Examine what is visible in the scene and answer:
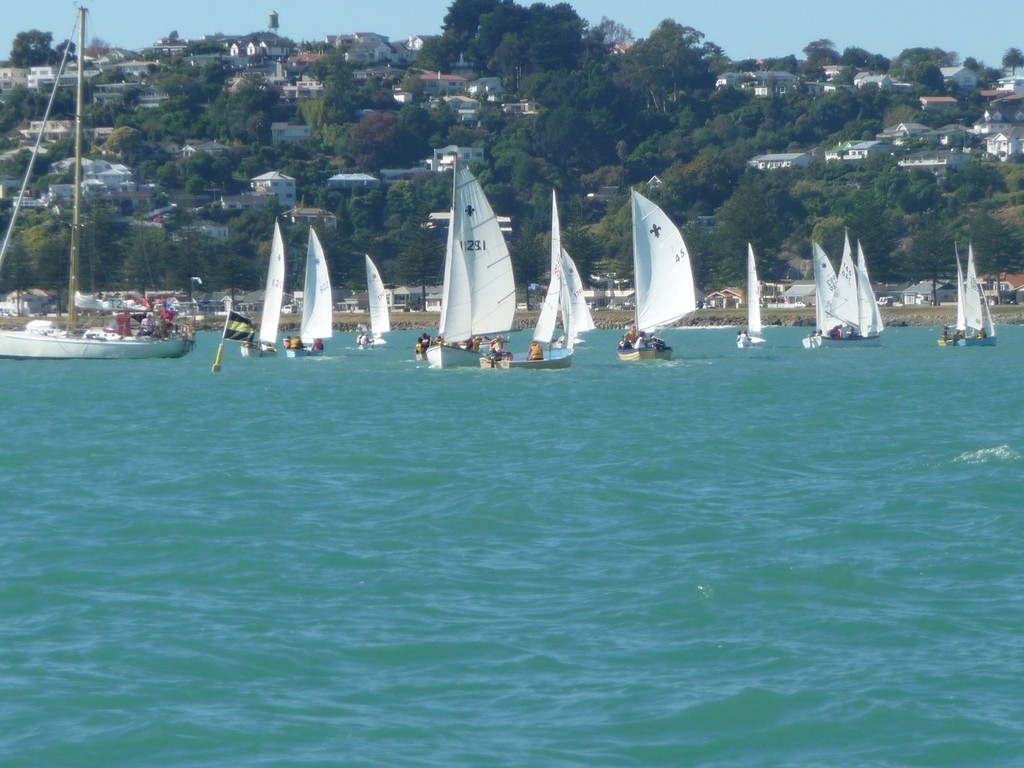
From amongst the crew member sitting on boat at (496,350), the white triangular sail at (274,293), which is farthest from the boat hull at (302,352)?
the crew member sitting on boat at (496,350)

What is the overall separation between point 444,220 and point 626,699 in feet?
451

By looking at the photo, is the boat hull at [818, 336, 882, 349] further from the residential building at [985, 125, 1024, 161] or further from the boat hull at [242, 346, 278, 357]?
the residential building at [985, 125, 1024, 161]

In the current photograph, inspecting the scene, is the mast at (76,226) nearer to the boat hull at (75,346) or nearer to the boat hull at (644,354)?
the boat hull at (75,346)

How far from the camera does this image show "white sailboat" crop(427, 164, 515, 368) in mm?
42594

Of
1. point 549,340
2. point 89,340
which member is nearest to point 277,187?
point 89,340

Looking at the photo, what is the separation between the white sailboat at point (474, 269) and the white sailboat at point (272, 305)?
14100 millimetres

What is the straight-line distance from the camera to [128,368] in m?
50.2

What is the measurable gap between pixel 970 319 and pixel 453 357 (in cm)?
2815

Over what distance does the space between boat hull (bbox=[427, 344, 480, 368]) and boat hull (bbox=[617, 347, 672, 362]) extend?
6.36m

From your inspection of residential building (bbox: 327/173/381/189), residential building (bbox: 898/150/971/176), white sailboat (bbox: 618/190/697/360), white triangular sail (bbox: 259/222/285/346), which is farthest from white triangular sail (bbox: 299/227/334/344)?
residential building (bbox: 898/150/971/176)

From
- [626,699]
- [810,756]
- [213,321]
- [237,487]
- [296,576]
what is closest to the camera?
[810,756]

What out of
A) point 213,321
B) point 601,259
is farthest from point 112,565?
point 601,259

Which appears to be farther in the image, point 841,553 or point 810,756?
point 841,553

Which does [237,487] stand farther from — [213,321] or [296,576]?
[213,321]
